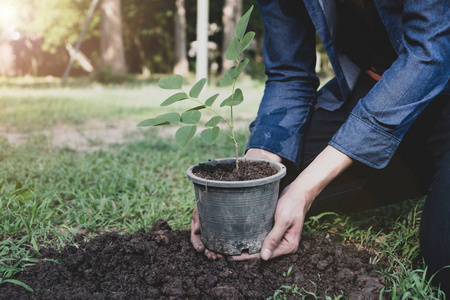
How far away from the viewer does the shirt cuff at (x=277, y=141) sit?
1803 millimetres

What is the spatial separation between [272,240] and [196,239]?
35 centimetres

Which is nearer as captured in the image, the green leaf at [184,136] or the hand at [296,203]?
the green leaf at [184,136]

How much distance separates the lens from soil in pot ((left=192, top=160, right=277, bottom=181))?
1.46m

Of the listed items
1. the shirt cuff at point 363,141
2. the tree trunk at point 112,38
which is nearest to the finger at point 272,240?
the shirt cuff at point 363,141

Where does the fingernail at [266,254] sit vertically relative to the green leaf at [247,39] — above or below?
below

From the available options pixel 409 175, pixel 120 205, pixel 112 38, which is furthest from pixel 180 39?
pixel 409 175

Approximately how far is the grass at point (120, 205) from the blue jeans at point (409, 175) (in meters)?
0.11

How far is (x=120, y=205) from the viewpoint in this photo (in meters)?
2.29

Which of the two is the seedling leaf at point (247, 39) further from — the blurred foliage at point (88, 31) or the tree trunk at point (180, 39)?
the blurred foliage at point (88, 31)

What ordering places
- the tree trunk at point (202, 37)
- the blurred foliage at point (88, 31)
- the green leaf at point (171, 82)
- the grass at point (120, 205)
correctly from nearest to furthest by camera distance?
the green leaf at point (171, 82), the grass at point (120, 205), the tree trunk at point (202, 37), the blurred foliage at point (88, 31)

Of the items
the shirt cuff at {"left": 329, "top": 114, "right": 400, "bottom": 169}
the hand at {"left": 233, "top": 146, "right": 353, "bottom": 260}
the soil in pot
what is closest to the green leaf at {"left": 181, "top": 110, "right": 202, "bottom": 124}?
the soil in pot

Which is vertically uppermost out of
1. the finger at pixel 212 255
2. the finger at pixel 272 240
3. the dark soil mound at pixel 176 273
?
the finger at pixel 272 240

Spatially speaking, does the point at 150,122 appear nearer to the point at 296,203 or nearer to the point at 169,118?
the point at 169,118

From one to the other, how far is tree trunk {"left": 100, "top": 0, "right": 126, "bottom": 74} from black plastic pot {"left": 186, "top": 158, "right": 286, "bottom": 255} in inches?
475
